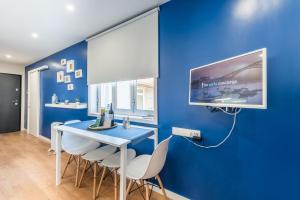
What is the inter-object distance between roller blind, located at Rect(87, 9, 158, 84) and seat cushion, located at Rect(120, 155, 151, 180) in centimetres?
110

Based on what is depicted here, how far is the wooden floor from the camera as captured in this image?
6.54ft

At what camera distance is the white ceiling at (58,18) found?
203 cm

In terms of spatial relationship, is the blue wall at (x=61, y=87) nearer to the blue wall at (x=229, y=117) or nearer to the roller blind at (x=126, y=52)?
the roller blind at (x=126, y=52)

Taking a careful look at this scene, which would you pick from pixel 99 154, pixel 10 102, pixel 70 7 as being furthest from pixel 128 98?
pixel 10 102

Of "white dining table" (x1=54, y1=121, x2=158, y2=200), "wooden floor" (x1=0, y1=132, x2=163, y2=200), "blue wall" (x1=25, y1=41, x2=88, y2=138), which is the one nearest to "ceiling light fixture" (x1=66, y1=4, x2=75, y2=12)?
"blue wall" (x1=25, y1=41, x2=88, y2=138)

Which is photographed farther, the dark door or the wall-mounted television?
the dark door

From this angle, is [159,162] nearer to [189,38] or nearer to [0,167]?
[189,38]

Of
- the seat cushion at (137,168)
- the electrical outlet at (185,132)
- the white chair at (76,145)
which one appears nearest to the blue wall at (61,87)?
the white chair at (76,145)

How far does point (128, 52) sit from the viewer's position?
240 cm

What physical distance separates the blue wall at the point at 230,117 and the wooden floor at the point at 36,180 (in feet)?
2.54

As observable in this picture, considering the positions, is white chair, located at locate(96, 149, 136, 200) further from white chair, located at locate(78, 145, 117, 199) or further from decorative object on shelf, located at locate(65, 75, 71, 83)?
decorative object on shelf, located at locate(65, 75, 71, 83)

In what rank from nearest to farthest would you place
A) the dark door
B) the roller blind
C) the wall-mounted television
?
the wall-mounted television, the roller blind, the dark door

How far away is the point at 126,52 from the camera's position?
243cm

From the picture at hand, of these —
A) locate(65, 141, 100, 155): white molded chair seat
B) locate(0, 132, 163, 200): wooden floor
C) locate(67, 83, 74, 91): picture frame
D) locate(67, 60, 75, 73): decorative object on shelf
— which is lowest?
locate(0, 132, 163, 200): wooden floor
